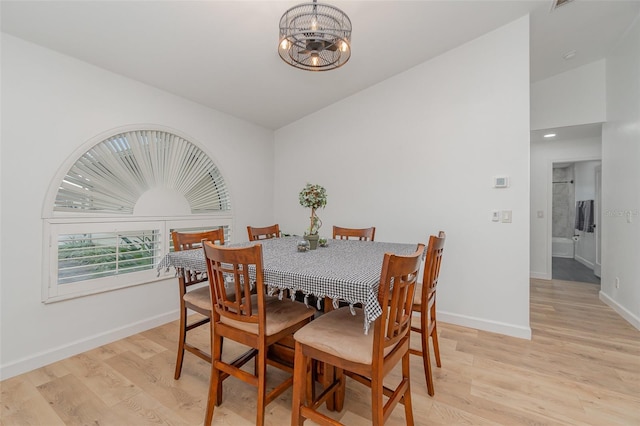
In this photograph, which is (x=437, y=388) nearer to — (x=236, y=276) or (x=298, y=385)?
(x=298, y=385)

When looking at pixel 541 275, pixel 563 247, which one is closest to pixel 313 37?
pixel 541 275

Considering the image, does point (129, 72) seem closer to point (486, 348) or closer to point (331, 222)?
point (331, 222)

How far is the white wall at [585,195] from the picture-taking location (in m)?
5.88

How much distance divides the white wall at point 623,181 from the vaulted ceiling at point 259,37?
0.36 metres

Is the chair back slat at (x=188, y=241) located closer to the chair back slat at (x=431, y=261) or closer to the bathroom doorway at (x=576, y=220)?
the chair back slat at (x=431, y=261)

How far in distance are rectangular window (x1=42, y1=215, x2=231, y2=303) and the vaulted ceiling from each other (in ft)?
4.49

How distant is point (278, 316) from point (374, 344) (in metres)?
0.59

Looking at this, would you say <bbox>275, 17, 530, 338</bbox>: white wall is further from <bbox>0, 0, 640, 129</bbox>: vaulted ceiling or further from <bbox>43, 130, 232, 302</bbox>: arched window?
<bbox>43, 130, 232, 302</bbox>: arched window

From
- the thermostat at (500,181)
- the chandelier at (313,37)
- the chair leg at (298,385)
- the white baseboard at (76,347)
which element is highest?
the chandelier at (313,37)

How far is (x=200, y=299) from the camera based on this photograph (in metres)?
1.90

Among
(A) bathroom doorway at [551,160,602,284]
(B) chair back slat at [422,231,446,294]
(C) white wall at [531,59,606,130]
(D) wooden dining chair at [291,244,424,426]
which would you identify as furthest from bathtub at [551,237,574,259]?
(D) wooden dining chair at [291,244,424,426]

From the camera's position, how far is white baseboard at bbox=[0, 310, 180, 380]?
2.02 metres

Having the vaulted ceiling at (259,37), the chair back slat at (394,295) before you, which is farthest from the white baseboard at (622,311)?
the chair back slat at (394,295)

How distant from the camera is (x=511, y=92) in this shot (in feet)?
8.93
